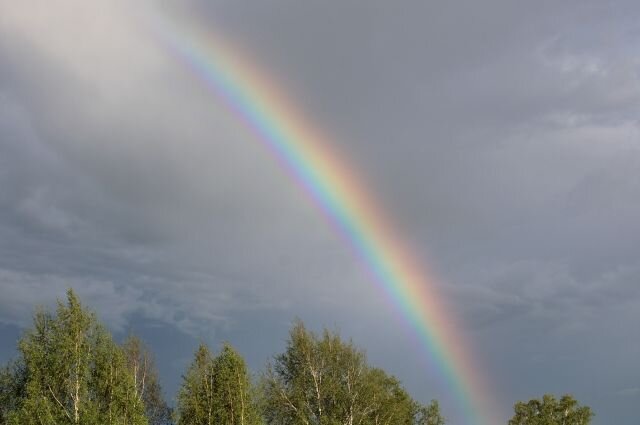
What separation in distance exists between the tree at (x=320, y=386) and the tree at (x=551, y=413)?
84.0 ft

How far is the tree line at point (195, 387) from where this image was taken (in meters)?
45.7

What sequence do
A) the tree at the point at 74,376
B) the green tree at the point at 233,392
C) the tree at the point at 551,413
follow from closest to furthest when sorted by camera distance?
the tree at the point at 74,376, the green tree at the point at 233,392, the tree at the point at 551,413

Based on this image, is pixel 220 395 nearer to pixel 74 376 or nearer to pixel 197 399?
pixel 197 399

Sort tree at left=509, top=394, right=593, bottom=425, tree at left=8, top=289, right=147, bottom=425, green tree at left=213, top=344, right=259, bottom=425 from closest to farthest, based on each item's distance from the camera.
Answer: tree at left=8, top=289, right=147, bottom=425 → green tree at left=213, top=344, right=259, bottom=425 → tree at left=509, top=394, right=593, bottom=425

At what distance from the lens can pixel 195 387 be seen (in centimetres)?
5488

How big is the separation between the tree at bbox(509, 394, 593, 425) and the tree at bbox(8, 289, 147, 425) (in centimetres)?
5421

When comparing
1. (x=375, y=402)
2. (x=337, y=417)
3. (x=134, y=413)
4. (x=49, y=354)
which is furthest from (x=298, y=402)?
(x=49, y=354)

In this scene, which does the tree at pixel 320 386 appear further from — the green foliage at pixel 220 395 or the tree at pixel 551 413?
the tree at pixel 551 413

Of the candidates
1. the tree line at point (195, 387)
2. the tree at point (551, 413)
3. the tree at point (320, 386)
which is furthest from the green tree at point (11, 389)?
the tree at point (551, 413)

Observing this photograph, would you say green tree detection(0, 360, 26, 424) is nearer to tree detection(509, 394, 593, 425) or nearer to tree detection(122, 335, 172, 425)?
tree detection(122, 335, 172, 425)

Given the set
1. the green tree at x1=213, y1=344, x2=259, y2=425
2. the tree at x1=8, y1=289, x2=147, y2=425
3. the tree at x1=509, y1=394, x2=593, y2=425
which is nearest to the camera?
the tree at x1=8, y1=289, x2=147, y2=425

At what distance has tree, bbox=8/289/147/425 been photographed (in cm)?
4403

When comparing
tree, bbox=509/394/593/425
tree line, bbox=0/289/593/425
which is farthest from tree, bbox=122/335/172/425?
tree, bbox=509/394/593/425

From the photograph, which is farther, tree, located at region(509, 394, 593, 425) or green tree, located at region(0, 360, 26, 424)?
tree, located at region(509, 394, 593, 425)
